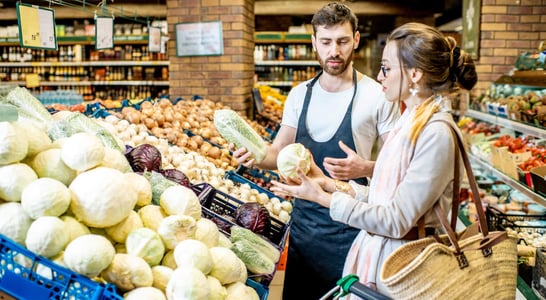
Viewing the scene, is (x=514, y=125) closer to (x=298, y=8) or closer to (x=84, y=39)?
(x=298, y=8)

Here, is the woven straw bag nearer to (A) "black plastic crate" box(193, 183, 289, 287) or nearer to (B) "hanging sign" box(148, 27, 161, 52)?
(A) "black plastic crate" box(193, 183, 289, 287)

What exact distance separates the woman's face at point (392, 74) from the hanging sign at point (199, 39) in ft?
14.3

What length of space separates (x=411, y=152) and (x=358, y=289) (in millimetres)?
564

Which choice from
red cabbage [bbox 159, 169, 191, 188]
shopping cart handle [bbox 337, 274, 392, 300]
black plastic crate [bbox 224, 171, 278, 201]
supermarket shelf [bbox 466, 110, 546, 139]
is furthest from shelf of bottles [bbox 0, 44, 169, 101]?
shopping cart handle [bbox 337, 274, 392, 300]

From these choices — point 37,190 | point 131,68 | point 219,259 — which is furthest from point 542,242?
point 131,68

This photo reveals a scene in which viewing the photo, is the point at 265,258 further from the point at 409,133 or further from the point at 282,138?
the point at 282,138

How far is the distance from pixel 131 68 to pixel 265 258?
9286mm

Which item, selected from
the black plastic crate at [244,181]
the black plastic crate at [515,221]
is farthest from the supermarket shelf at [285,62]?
the black plastic crate at [244,181]

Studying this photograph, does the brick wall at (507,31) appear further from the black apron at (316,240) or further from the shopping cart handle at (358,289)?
the shopping cart handle at (358,289)

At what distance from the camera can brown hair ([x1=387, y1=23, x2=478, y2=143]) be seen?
6.10 feet

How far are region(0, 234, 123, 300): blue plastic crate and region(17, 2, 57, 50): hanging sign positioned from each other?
2596 millimetres

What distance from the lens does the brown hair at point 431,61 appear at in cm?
186

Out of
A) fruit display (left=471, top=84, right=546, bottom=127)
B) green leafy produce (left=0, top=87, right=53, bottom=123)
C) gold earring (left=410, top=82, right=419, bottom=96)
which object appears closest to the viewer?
gold earring (left=410, top=82, right=419, bottom=96)

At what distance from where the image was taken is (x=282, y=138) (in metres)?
3.00
